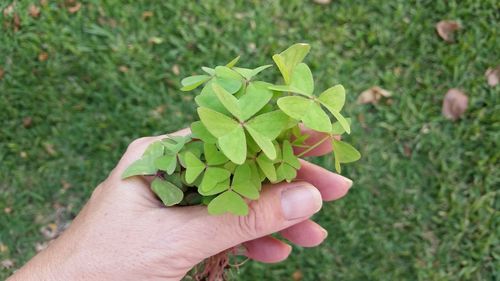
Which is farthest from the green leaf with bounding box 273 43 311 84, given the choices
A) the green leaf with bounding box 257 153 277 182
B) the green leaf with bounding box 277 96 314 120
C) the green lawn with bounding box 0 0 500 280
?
the green lawn with bounding box 0 0 500 280

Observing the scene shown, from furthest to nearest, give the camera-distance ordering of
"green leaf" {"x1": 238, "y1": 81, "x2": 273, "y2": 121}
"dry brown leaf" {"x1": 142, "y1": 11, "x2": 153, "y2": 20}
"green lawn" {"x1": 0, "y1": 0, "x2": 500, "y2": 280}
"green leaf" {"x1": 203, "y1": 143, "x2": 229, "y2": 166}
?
"dry brown leaf" {"x1": 142, "y1": 11, "x2": 153, "y2": 20}
"green lawn" {"x1": 0, "y1": 0, "x2": 500, "y2": 280}
"green leaf" {"x1": 203, "y1": 143, "x2": 229, "y2": 166}
"green leaf" {"x1": 238, "y1": 81, "x2": 273, "y2": 121}

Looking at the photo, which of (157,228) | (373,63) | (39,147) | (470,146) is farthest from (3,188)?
(470,146)

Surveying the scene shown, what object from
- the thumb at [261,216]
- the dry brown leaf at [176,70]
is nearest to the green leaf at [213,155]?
the thumb at [261,216]

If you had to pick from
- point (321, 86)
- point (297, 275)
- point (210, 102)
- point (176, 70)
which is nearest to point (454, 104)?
point (321, 86)

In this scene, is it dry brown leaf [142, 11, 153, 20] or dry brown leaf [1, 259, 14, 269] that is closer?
dry brown leaf [1, 259, 14, 269]

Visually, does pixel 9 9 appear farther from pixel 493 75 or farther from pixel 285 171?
pixel 493 75

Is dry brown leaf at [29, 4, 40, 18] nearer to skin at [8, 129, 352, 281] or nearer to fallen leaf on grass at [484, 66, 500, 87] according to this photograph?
skin at [8, 129, 352, 281]
